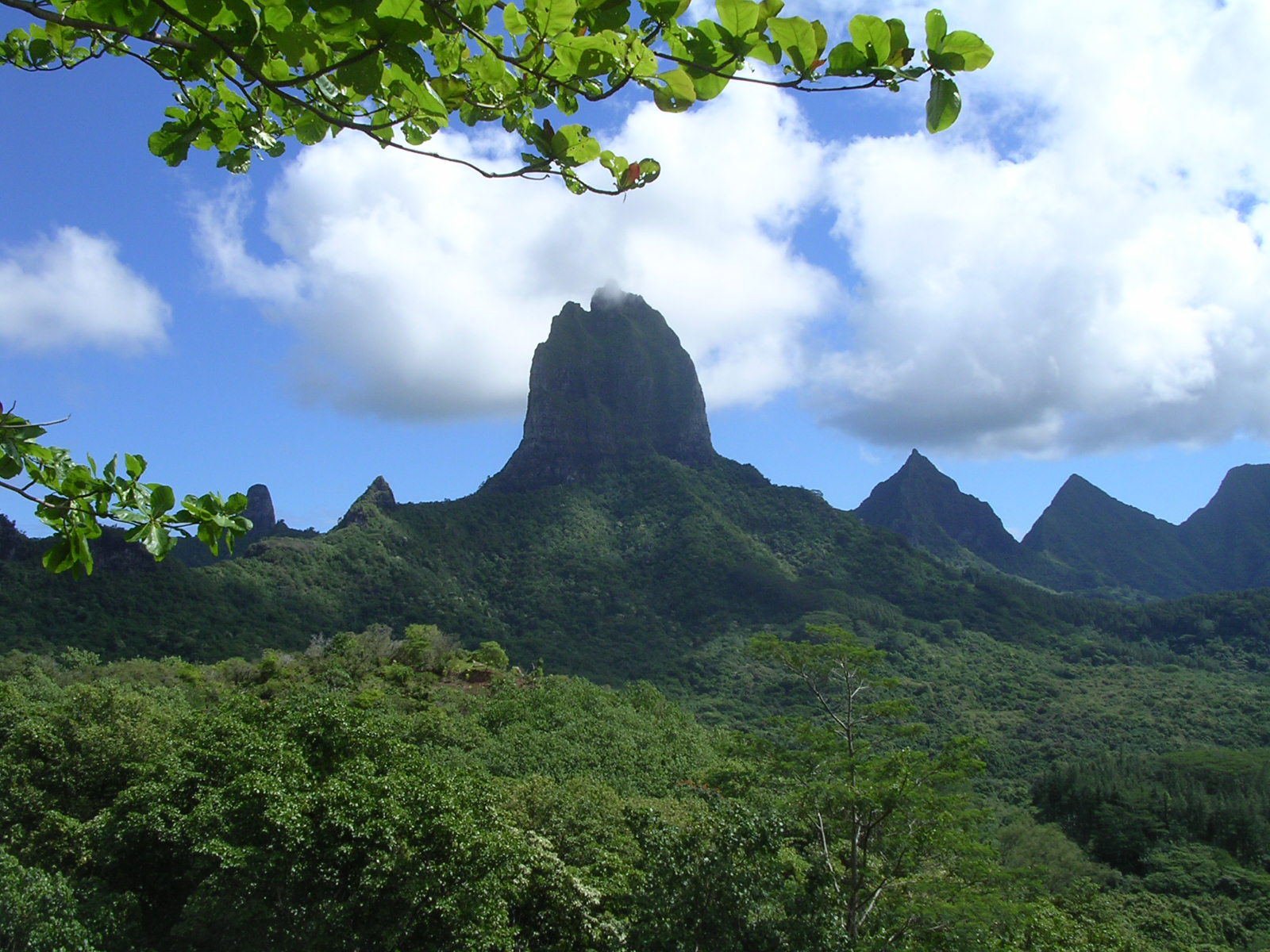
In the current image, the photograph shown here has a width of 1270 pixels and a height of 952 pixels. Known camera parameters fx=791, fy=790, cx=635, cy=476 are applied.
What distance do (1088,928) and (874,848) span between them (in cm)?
471

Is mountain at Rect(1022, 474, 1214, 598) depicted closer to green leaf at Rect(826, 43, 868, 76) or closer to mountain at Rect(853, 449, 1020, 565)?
mountain at Rect(853, 449, 1020, 565)

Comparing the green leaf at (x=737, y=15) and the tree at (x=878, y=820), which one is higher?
the green leaf at (x=737, y=15)

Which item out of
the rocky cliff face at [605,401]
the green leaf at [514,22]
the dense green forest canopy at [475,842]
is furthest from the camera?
the rocky cliff face at [605,401]

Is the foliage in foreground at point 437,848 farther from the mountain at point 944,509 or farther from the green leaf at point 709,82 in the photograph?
the mountain at point 944,509

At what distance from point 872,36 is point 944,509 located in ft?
433

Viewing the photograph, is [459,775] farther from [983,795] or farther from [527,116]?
[983,795]

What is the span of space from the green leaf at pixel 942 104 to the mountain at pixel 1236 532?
143m

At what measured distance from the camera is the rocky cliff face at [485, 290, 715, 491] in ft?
280

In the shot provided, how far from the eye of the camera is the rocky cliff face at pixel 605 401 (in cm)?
8544

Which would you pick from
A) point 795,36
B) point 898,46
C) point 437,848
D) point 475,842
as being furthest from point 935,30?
point 437,848

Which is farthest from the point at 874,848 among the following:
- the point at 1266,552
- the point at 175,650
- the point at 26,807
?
the point at 1266,552

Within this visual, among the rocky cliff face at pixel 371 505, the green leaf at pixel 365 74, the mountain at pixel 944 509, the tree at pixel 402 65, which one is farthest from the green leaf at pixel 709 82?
the mountain at pixel 944 509

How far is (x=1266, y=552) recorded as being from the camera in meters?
117

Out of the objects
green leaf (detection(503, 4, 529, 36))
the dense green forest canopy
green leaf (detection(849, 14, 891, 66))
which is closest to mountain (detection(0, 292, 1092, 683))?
the dense green forest canopy
